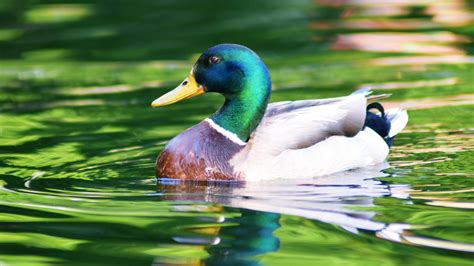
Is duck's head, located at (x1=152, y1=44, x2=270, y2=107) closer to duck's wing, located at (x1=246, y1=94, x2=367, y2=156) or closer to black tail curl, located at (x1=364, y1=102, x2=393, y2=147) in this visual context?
duck's wing, located at (x1=246, y1=94, x2=367, y2=156)

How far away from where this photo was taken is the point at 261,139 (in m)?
9.25

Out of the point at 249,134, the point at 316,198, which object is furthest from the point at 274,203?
the point at 249,134

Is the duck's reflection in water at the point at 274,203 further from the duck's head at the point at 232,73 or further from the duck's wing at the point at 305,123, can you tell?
the duck's head at the point at 232,73

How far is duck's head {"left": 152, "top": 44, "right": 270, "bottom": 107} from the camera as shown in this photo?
9289 millimetres

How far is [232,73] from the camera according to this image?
30.6ft

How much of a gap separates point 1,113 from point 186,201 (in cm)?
433

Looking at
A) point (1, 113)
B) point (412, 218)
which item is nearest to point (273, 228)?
point (412, 218)

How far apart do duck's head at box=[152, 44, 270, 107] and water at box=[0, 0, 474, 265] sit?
0.75 metres

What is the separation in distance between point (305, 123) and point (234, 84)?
0.61 meters

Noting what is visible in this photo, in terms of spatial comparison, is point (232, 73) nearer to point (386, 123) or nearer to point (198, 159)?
point (198, 159)

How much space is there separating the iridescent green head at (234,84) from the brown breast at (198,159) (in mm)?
193

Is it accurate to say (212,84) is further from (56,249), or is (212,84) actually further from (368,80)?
(368,80)

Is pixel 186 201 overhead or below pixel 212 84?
below

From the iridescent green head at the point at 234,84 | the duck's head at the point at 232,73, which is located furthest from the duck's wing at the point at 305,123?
the duck's head at the point at 232,73
